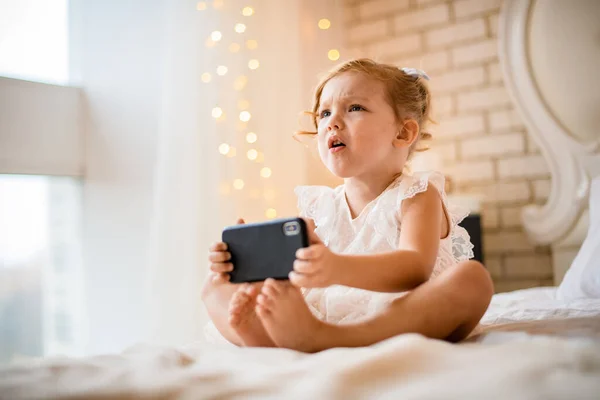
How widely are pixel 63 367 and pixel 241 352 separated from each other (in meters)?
0.29

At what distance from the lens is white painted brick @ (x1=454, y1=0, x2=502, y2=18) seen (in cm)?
284

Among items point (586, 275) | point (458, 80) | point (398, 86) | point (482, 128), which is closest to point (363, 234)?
point (398, 86)

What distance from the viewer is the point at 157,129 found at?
8.46 ft

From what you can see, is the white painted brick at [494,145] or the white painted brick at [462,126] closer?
the white painted brick at [494,145]

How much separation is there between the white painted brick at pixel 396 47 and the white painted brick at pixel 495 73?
1.31 ft

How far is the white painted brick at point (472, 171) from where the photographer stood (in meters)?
2.87

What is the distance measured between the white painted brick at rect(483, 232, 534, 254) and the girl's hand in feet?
6.34

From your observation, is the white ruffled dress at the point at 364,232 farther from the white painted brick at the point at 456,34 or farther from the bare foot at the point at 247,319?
the white painted brick at the point at 456,34

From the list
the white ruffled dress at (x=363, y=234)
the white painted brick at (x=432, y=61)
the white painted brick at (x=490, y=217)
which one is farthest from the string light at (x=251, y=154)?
the white painted brick at (x=490, y=217)

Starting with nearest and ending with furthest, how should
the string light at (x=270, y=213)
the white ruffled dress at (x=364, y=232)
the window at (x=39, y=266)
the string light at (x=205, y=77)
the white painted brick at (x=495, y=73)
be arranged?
the white ruffled dress at (x=364, y=232) < the window at (x=39, y=266) < the string light at (x=205, y=77) < the string light at (x=270, y=213) < the white painted brick at (x=495, y=73)

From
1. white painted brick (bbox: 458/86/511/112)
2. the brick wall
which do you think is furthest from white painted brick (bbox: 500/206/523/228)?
white painted brick (bbox: 458/86/511/112)

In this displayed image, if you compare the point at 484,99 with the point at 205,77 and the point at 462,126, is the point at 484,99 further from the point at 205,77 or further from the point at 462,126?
the point at 205,77

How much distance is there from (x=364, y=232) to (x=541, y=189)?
5.08 ft

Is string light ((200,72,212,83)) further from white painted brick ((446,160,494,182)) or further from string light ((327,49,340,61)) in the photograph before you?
white painted brick ((446,160,494,182))
